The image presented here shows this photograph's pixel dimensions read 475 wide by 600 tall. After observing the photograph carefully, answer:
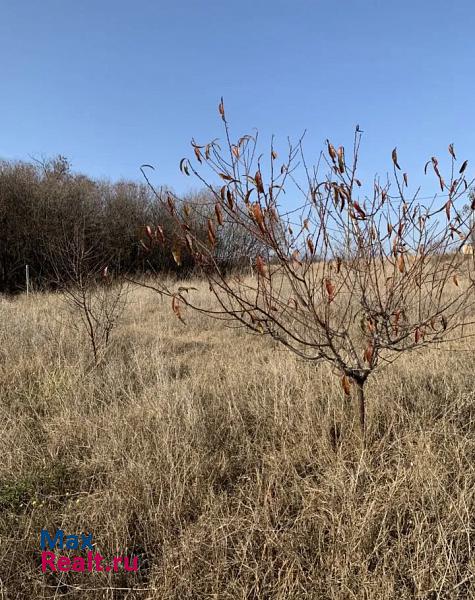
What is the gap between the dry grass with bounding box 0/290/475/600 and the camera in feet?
4.80

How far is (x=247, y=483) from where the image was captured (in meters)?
2.06

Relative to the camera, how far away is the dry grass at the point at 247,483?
146 cm

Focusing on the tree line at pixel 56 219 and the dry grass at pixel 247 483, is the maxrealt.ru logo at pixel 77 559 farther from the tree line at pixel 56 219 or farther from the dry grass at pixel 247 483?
the tree line at pixel 56 219

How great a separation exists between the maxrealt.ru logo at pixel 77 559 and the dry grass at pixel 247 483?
0.10 feet

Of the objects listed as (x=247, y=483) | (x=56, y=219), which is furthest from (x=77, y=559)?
(x=56, y=219)

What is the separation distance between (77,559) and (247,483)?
33.5 inches

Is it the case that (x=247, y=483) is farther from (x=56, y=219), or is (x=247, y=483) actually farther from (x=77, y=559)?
(x=56, y=219)

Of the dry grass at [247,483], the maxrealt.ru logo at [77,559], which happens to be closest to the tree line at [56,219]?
the dry grass at [247,483]

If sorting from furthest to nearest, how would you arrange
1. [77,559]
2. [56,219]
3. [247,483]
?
[56,219], [247,483], [77,559]

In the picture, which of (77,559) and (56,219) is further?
(56,219)

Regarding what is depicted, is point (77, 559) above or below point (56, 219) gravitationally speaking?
below

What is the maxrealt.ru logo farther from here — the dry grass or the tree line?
the tree line

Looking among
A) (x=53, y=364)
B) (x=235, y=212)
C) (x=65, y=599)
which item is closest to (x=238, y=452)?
(x=65, y=599)

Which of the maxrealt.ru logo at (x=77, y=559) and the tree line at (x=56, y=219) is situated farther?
the tree line at (x=56, y=219)
